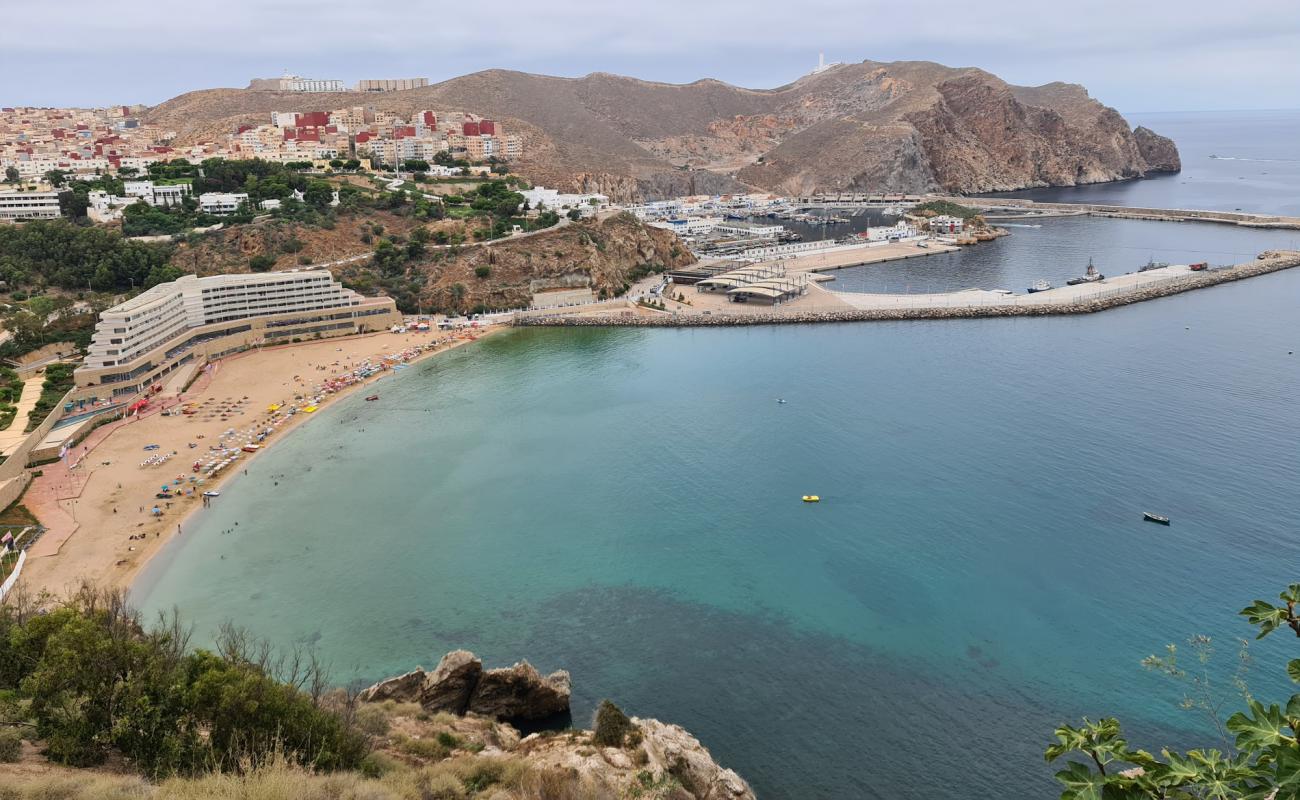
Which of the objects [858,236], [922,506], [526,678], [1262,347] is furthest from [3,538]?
[858,236]

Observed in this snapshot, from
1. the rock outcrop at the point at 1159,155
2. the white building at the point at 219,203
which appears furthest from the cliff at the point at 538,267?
the rock outcrop at the point at 1159,155

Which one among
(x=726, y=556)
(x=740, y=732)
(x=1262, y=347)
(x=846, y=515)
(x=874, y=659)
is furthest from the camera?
(x=1262, y=347)

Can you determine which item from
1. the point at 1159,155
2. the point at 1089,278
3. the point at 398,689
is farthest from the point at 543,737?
the point at 1159,155

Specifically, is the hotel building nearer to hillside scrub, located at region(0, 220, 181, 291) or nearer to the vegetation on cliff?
hillside scrub, located at region(0, 220, 181, 291)

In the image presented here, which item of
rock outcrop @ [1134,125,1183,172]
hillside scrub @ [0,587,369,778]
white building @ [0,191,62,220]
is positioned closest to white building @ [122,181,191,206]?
white building @ [0,191,62,220]

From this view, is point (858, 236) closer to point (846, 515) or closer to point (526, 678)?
point (846, 515)

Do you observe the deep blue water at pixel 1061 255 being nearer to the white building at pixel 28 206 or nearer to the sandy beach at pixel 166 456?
the sandy beach at pixel 166 456
